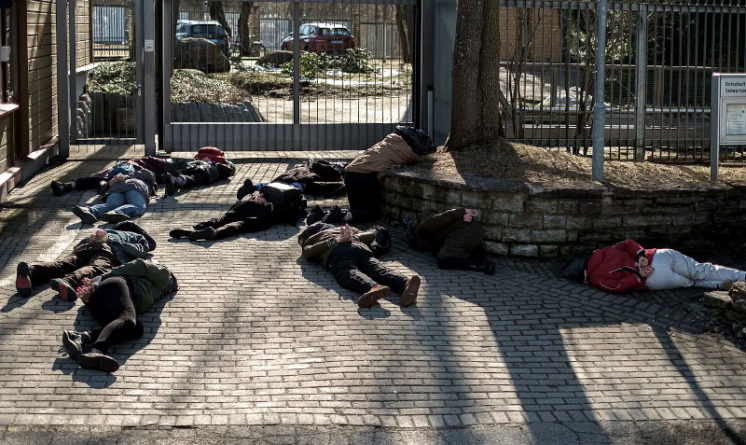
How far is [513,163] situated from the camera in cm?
1149

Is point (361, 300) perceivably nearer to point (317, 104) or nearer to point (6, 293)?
point (6, 293)

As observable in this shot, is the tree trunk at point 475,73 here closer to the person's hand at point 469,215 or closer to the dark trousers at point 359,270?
the person's hand at point 469,215

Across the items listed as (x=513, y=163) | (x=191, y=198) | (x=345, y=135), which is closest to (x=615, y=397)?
(x=513, y=163)

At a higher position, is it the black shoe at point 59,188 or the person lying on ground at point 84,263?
the black shoe at point 59,188

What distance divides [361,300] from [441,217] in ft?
5.97

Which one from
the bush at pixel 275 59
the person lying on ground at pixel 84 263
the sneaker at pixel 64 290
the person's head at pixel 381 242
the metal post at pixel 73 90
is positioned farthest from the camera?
the metal post at pixel 73 90

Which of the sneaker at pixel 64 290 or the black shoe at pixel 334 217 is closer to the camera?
the sneaker at pixel 64 290

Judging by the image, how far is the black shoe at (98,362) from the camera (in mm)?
7262

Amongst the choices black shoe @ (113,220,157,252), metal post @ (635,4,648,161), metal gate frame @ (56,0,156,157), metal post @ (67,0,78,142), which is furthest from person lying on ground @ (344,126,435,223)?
metal post @ (67,0,78,142)

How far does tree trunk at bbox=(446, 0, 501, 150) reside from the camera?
1222 cm

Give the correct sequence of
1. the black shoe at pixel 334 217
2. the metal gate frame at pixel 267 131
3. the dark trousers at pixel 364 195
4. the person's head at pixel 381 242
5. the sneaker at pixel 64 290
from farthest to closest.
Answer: the metal gate frame at pixel 267 131, the dark trousers at pixel 364 195, the black shoe at pixel 334 217, the person's head at pixel 381 242, the sneaker at pixel 64 290

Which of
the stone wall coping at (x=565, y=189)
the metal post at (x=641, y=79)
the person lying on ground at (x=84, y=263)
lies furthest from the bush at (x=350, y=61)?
the person lying on ground at (x=84, y=263)

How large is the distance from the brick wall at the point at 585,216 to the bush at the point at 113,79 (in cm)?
977

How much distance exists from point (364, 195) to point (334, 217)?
1.67 ft
